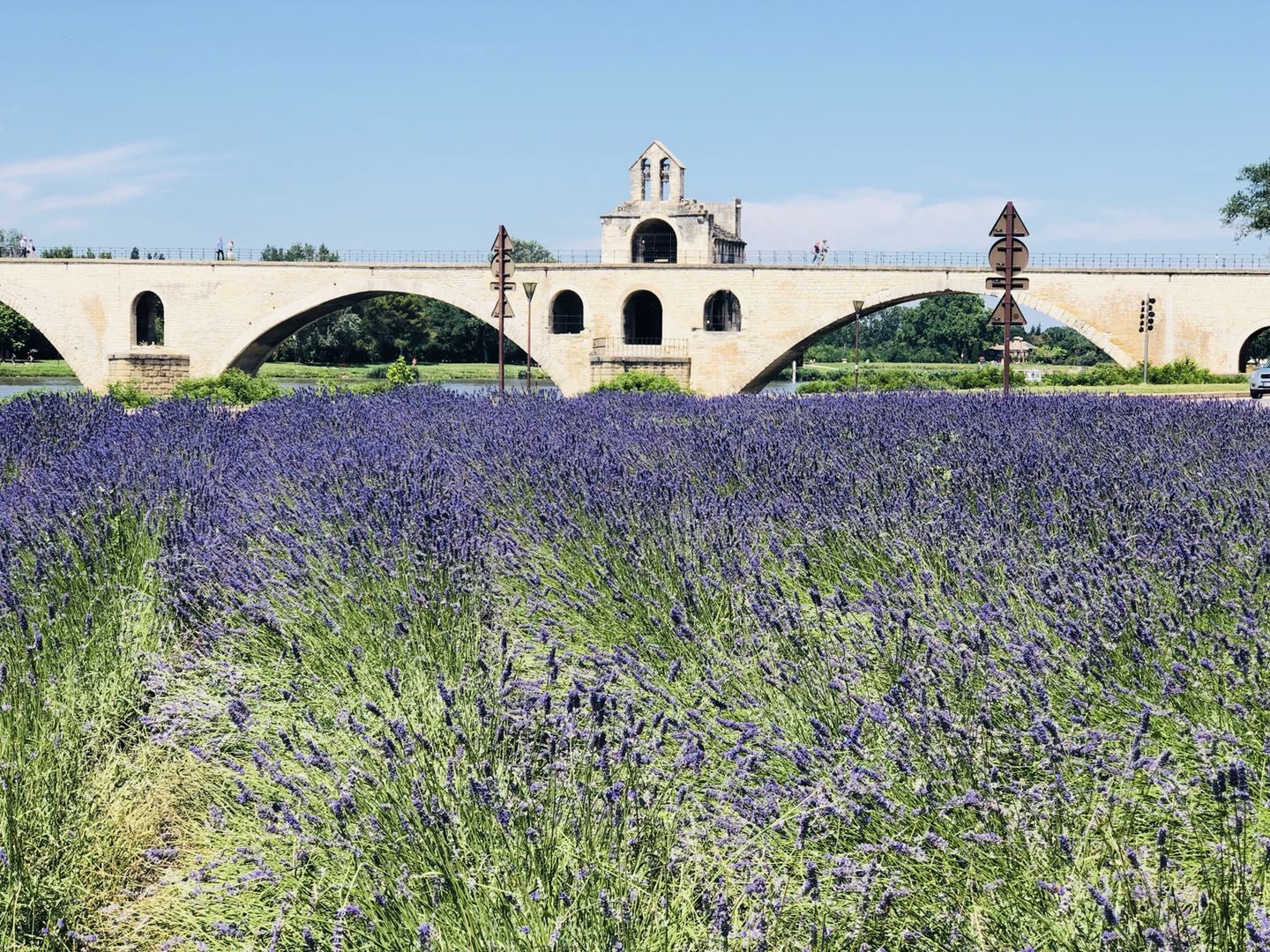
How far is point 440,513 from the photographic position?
5.25 metres

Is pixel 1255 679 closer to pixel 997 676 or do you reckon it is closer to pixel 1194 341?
pixel 997 676

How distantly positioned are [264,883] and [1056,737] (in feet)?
5.73

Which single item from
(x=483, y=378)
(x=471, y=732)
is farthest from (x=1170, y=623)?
(x=483, y=378)

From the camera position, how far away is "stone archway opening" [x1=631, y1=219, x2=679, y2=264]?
4562 cm

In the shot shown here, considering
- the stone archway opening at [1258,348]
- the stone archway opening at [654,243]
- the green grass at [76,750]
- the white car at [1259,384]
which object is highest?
the stone archway opening at [654,243]

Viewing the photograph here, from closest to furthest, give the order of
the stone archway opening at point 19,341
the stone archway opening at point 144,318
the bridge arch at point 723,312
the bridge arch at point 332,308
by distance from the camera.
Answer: the bridge arch at point 332,308, the bridge arch at point 723,312, the stone archway opening at point 144,318, the stone archway opening at point 19,341

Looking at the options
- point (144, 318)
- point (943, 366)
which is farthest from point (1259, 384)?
point (943, 366)

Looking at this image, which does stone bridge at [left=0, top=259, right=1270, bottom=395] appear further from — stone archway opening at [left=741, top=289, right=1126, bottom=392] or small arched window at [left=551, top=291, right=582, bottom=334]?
stone archway opening at [left=741, top=289, right=1126, bottom=392]

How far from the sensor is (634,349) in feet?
135

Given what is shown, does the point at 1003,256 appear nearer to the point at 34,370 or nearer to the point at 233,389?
the point at 233,389

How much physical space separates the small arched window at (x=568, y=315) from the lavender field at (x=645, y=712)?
4053 cm

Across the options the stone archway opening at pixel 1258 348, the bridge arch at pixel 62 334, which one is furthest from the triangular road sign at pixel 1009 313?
the bridge arch at pixel 62 334

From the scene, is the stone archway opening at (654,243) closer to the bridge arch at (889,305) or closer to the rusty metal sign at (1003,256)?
the bridge arch at (889,305)

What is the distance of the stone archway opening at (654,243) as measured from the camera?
150ft
